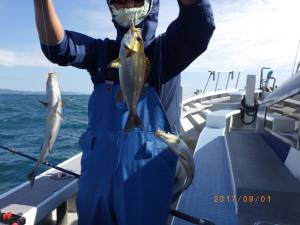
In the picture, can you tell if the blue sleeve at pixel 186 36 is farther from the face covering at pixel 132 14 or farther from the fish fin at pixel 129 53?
the fish fin at pixel 129 53

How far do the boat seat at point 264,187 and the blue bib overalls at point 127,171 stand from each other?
99cm

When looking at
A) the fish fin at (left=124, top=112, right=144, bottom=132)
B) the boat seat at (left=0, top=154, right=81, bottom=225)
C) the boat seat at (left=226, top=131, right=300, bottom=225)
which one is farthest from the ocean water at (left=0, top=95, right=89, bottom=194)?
the boat seat at (left=226, top=131, right=300, bottom=225)

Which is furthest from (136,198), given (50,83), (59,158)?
(59,158)

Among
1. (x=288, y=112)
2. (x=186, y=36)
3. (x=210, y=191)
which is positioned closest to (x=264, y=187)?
(x=210, y=191)

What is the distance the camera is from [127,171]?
2283 mm

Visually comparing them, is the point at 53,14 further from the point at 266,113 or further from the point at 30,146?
the point at 30,146

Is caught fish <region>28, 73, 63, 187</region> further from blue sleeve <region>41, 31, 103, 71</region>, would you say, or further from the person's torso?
the person's torso

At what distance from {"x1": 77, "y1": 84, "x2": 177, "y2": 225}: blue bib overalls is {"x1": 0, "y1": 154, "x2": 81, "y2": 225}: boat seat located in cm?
59

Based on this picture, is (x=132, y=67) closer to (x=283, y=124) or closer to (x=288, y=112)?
(x=288, y=112)

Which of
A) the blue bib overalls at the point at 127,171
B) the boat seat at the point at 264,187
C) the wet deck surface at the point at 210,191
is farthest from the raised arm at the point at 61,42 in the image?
the boat seat at the point at 264,187

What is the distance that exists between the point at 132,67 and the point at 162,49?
0.60 metres

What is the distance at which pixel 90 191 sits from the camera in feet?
7.70

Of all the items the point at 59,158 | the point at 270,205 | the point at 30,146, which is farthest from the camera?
the point at 30,146

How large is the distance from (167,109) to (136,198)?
Answer: 0.64 m
